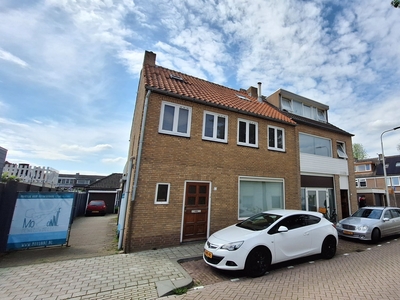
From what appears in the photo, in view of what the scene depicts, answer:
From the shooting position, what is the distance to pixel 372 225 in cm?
913

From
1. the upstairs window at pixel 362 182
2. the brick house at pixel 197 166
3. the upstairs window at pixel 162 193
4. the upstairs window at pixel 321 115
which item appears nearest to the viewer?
the brick house at pixel 197 166

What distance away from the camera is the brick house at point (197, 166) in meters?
7.52

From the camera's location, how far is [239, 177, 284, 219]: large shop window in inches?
382

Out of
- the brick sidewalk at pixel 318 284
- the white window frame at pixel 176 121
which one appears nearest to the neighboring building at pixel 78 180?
the white window frame at pixel 176 121

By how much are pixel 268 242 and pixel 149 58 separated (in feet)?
36.0

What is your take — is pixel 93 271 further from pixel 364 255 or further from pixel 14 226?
pixel 364 255

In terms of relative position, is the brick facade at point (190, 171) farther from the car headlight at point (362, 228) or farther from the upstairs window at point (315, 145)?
the upstairs window at point (315, 145)

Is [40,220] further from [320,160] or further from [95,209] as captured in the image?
[320,160]

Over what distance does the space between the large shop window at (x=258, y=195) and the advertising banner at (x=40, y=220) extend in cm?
717

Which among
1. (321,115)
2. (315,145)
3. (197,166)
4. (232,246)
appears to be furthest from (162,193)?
(321,115)

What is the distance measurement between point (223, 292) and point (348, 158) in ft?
48.7

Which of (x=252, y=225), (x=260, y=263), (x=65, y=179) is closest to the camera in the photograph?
(x=260, y=263)

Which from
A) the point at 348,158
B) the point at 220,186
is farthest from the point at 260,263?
the point at 348,158

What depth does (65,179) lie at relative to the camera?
53.7 meters
